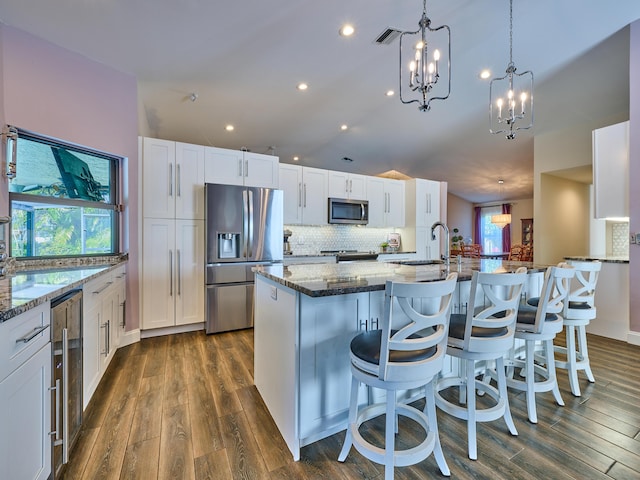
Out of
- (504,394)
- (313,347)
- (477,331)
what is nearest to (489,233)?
(504,394)

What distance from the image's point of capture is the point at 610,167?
3486 mm

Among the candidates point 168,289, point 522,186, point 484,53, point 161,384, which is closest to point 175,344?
point 168,289

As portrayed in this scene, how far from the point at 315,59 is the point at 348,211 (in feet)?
7.76

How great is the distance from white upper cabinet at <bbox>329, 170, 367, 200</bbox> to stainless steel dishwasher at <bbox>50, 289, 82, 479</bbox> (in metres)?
3.81

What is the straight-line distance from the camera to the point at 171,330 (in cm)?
355

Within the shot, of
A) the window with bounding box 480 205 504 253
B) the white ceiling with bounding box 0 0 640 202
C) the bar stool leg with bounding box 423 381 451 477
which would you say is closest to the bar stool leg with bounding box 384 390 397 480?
the bar stool leg with bounding box 423 381 451 477

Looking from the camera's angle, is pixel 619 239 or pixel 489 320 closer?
pixel 489 320

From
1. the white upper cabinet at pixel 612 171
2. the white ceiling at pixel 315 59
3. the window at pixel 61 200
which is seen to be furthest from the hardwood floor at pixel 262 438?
the white ceiling at pixel 315 59

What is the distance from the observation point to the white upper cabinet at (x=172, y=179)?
11.0ft

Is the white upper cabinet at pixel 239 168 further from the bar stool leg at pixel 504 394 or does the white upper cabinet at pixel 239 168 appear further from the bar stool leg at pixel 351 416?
the bar stool leg at pixel 504 394

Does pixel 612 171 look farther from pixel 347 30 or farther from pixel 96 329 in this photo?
pixel 96 329

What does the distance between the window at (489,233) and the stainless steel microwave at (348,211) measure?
771 centimetres

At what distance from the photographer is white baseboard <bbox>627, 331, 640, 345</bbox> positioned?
10.5 feet

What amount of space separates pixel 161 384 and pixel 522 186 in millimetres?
9541
